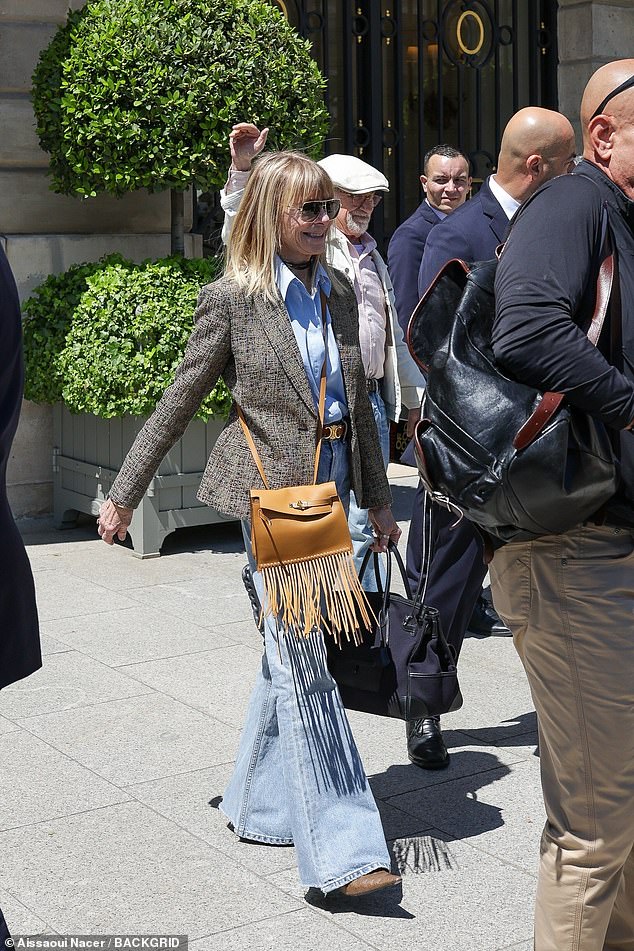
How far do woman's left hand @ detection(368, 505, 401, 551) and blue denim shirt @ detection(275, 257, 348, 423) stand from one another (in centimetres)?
37

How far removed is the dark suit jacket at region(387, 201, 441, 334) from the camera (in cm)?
615

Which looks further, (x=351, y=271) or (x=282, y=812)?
(x=351, y=271)

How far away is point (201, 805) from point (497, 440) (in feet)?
6.26

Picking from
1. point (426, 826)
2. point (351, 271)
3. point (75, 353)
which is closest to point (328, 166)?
point (351, 271)

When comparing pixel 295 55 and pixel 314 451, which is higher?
pixel 295 55

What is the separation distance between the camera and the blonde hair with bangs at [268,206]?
11.5ft

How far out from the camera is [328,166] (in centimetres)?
550

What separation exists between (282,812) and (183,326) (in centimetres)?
371

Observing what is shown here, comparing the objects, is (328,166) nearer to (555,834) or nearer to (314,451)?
(314,451)

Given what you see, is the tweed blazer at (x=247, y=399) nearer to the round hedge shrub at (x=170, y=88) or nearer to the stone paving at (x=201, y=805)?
the stone paving at (x=201, y=805)

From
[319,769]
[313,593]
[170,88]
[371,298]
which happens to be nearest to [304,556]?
[313,593]

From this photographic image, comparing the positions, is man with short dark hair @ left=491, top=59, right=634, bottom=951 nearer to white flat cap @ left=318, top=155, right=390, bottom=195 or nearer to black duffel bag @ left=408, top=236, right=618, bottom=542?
black duffel bag @ left=408, top=236, right=618, bottom=542

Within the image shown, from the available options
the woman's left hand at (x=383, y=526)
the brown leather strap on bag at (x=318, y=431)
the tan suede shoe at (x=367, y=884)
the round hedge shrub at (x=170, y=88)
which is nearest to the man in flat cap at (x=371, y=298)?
the woman's left hand at (x=383, y=526)

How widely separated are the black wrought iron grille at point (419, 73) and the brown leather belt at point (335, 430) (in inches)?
245
